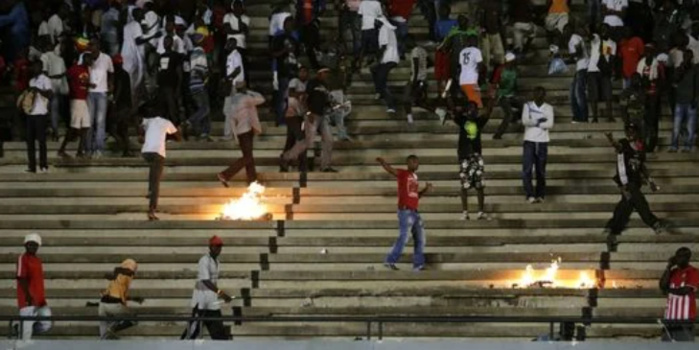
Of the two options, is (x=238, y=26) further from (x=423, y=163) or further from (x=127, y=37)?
(x=423, y=163)

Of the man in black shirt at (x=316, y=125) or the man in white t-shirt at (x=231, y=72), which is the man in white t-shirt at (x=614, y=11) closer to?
the man in black shirt at (x=316, y=125)

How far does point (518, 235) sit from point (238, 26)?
7287mm

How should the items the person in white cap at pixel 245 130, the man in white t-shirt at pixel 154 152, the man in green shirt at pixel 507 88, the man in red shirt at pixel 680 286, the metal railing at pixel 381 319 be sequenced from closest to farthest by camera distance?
the metal railing at pixel 381 319, the man in red shirt at pixel 680 286, the man in white t-shirt at pixel 154 152, the person in white cap at pixel 245 130, the man in green shirt at pixel 507 88

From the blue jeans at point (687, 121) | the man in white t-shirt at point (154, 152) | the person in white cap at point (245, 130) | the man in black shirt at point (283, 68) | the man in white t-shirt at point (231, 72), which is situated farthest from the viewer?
the man in black shirt at point (283, 68)

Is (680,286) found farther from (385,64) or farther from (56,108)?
(56,108)

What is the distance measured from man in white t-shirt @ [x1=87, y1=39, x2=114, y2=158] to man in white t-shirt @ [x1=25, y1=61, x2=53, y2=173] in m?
0.70

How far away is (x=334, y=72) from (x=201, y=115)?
2158 millimetres

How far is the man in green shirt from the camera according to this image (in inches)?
1486

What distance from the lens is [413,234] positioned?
3381cm

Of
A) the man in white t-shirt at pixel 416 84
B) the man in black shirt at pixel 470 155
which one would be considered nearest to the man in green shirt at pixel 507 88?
the man in white t-shirt at pixel 416 84

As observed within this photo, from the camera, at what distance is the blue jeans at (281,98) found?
125 feet

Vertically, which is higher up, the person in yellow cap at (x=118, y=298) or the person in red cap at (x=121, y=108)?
the person in red cap at (x=121, y=108)

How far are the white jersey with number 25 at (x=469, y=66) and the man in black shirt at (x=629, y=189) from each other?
353 cm

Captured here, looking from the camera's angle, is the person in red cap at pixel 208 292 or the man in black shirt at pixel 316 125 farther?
the man in black shirt at pixel 316 125
